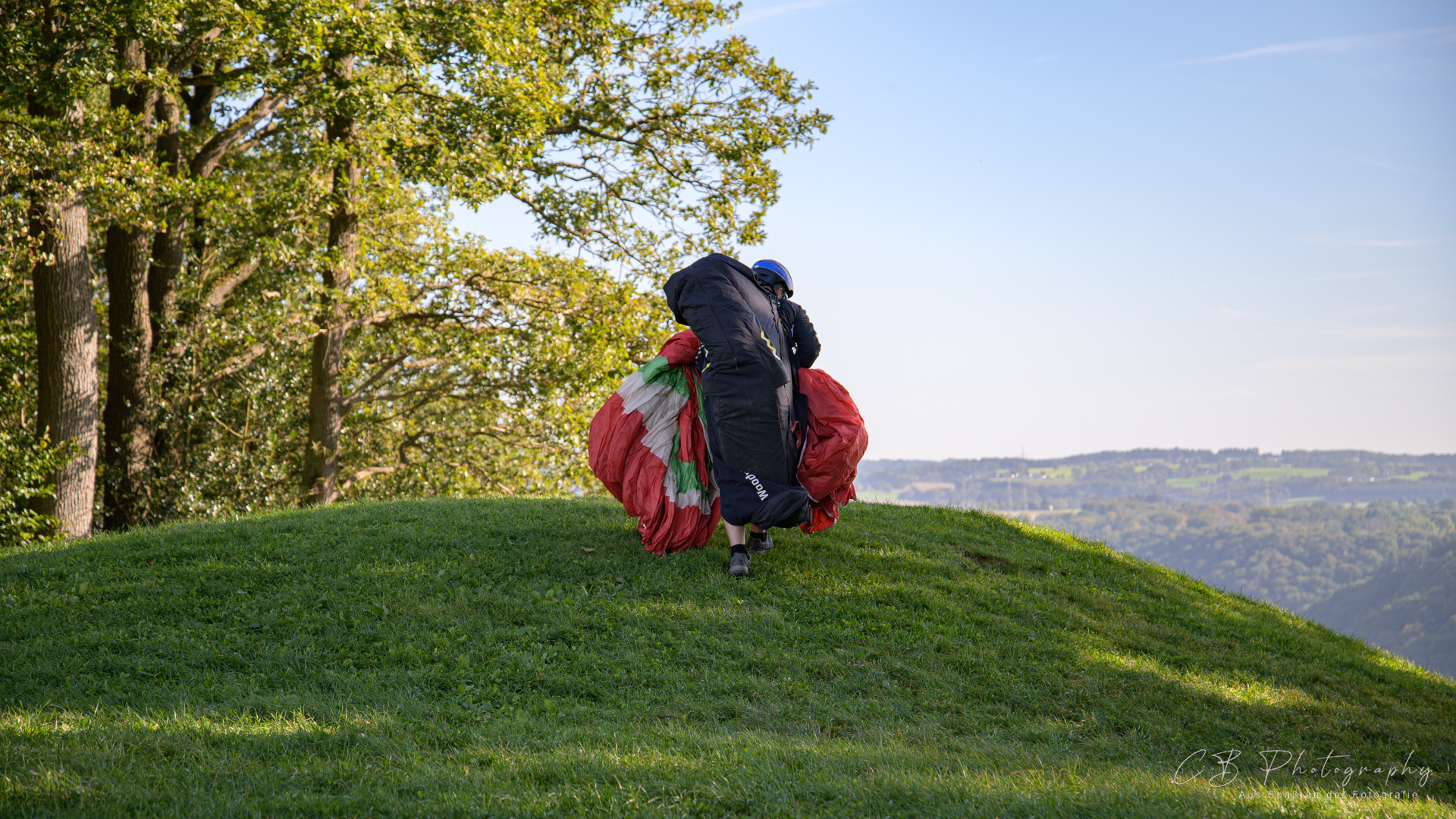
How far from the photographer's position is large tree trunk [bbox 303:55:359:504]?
1491 cm

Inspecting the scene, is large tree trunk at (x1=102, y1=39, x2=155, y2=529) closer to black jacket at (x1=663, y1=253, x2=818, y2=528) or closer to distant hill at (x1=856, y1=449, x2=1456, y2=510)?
black jacket at (x1=663, y1=253, x2=818, y2=528)

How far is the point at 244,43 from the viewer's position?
39.0 feet

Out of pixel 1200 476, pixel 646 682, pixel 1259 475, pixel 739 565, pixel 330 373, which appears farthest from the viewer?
pixel 1259 475

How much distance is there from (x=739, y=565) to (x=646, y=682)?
73.3 inches

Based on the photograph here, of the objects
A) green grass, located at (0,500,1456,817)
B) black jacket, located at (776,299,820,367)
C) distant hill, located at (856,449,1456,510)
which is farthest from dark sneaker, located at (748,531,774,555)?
distant hill, located at (856,449,1456,510)

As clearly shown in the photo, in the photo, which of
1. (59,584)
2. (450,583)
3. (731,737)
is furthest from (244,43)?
(731,737)

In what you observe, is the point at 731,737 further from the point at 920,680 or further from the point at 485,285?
the point at 485,285

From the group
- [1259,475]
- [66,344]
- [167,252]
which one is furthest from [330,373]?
[1259,475]

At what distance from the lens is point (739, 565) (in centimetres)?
728

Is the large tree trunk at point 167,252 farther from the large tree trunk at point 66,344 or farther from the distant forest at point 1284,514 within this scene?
the distant forest at point 1284,514

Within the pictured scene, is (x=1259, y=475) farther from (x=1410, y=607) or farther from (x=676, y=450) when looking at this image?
(x=676, y=450)

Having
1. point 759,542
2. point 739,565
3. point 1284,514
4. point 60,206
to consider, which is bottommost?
point 1284,514

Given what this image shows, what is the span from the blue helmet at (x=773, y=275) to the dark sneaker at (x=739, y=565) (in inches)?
89.3

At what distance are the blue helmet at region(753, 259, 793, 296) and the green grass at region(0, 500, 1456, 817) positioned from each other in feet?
7.59
